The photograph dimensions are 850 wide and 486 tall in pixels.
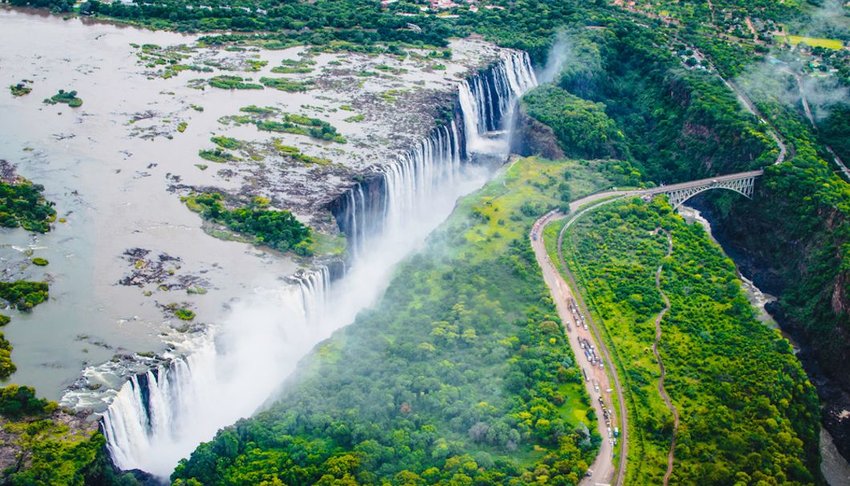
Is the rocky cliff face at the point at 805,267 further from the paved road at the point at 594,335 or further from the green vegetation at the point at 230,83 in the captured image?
the green vegetation at the point at 230,83

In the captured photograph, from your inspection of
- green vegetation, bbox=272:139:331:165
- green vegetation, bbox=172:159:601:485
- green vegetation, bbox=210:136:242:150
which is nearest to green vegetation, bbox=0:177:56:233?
green vegetation, bbox=210:136:242:150

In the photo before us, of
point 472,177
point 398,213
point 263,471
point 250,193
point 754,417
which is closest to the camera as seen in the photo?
point 263,471

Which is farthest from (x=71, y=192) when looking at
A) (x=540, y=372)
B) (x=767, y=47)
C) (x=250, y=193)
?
(x=767, y=47)

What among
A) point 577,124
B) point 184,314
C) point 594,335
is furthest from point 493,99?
point 184,314

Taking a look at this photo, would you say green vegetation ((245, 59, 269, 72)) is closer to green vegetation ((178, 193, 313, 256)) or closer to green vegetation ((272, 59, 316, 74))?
green vegetation ((272, 59, 316, 74))

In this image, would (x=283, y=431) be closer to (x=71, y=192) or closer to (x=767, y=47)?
(x=71, y=192)

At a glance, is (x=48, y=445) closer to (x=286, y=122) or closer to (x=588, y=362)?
(x=588, y=362)

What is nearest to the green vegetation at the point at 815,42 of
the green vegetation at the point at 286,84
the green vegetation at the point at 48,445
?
the green vegetation at the point at 286,84
